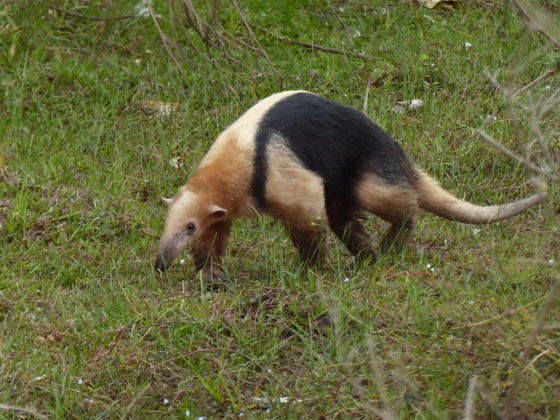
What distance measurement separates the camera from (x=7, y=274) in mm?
5973

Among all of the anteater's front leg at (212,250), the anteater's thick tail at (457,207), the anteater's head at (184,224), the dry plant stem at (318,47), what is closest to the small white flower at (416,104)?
the dry plant stem at (318,47)

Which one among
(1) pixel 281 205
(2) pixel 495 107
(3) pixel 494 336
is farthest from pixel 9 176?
(3) pixel 494 336

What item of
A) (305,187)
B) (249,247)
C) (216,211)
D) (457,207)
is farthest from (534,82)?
(249,247)

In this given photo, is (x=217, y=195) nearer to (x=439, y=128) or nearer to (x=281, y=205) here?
(x=281, y=205)

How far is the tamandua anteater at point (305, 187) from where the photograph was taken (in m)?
5.50

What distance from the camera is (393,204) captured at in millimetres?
5785

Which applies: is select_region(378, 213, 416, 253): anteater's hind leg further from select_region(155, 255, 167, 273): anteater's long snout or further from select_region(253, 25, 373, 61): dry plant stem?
select_region(253, 25, 373, 61): dry plant stem

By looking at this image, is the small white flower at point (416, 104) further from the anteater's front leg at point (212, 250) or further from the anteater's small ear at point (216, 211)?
the anteater's small ear at point (216, 211)

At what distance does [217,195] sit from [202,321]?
879 millimetres

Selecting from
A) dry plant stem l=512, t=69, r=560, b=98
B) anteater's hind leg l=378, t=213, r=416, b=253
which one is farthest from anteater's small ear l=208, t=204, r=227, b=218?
dry plant stem l=512, t=69, r=560, b=98

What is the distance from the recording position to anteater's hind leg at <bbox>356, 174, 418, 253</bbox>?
5734mm

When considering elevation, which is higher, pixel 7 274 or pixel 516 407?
pixel 516 407

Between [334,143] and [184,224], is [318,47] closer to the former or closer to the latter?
[334,143]

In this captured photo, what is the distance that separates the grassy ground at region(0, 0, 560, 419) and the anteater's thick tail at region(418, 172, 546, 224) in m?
0.16
